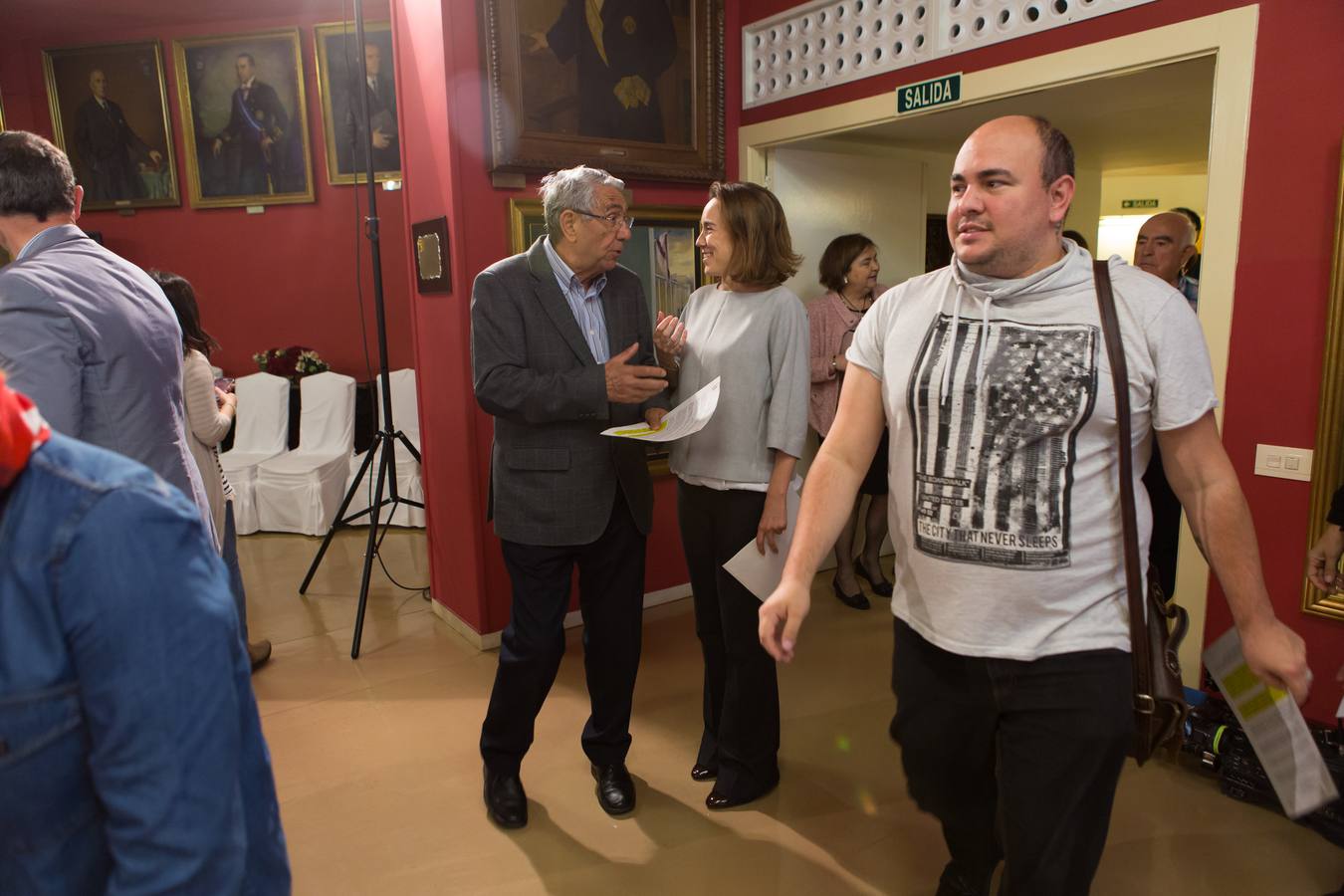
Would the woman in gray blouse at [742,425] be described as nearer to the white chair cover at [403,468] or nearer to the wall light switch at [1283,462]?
the wall light switch at [1283,462]

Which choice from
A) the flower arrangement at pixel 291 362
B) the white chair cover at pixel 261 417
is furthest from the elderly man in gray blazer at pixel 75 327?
the flower arrangement at pixel 291 362

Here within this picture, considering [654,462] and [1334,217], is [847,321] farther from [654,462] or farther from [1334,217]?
[1334,217]

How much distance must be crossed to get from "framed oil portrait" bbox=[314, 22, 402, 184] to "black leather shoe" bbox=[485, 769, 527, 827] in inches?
176

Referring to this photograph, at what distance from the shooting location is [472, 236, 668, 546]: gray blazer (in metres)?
2.14

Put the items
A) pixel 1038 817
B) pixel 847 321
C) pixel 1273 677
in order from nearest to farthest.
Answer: pixel 1273 677 → pixel 1038 817 → pixel 847 321

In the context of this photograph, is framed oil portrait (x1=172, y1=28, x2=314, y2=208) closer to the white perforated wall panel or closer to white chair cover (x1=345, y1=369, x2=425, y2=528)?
white chair cover (x1=345, y1=369, x2=425, y2=528)

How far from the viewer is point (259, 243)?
6.09 metres

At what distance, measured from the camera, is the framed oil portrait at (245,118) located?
581cm

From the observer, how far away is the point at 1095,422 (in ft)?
4.68

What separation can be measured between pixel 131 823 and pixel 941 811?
4.90ft

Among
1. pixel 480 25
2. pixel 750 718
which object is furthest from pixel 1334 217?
pixel 480 25

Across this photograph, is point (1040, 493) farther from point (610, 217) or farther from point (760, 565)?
point (610, 217)

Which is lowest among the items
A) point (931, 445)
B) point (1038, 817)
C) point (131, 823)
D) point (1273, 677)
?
point (1038, 817)

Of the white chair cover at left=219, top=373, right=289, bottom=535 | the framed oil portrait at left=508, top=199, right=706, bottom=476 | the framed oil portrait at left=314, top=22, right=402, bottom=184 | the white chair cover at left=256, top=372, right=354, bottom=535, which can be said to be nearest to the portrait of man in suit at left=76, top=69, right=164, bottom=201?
the framed oil portrait at left=314, top=22, right=402, bottom=184
